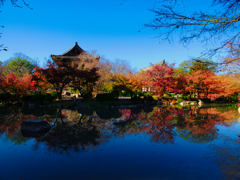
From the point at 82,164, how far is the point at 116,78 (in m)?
13.0

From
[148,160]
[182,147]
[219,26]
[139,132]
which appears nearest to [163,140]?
[182,147]

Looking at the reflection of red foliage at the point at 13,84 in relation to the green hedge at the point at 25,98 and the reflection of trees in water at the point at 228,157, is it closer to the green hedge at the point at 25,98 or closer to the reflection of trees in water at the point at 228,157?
the green hedge at the point at 25,98

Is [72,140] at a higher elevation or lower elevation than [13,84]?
lower

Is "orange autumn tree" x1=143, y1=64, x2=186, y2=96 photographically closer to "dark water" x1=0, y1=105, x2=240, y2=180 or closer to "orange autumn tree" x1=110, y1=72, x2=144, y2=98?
"orange autumn tree" x1=110, y1=72, x2=144, y2=98

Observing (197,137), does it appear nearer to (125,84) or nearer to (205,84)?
(125,84)

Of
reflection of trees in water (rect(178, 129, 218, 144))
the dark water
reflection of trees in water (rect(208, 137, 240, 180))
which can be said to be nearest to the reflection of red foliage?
the dark water

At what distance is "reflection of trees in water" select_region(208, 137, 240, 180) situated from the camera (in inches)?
102

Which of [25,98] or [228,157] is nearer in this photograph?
[228,157]

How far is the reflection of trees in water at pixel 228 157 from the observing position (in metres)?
2.58

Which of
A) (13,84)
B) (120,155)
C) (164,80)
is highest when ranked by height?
(164,80)

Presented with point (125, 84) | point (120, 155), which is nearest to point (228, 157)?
point (120, 155)

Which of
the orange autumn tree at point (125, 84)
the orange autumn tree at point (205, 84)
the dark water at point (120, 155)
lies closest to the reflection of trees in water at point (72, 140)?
the dark water at point (120, 155)

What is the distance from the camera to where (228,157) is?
3.18 meters

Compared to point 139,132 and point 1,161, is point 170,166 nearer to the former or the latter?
point 139,132
